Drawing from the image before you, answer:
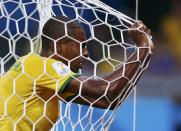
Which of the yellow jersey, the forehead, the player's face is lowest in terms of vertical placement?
the yellow jersey

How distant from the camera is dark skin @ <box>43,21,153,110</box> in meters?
1.03

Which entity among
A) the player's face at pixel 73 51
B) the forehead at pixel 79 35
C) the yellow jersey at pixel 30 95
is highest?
the forehead at pixel 79 35

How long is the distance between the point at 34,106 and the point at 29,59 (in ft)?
0.28

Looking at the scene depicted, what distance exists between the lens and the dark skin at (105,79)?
1.03m

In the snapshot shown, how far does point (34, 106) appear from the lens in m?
1.07

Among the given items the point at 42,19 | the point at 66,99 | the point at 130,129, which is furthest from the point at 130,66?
the point at 130,129

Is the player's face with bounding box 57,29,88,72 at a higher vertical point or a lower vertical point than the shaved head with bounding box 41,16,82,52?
lower

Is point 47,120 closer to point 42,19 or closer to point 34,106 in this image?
point 34,106

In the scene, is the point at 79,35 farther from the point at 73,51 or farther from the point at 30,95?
the point at 30,95

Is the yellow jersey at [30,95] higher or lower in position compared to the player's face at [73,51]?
lower

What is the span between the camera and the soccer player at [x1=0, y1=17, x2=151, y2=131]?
3.39 feet

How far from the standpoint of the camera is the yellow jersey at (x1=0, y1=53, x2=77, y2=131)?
1043 millimetres

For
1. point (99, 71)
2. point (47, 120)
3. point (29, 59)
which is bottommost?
point (99, 71)

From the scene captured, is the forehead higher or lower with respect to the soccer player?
higher
